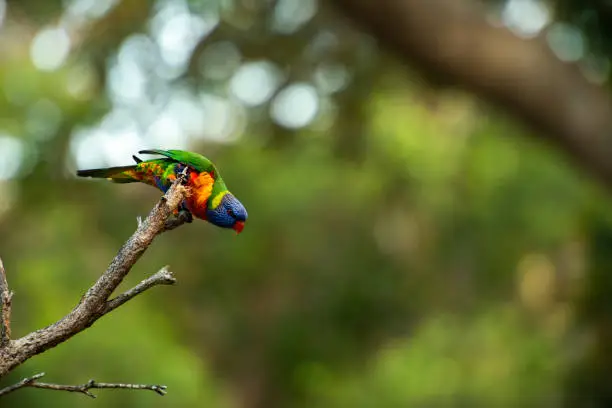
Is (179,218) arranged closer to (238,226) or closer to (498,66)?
(238,226)

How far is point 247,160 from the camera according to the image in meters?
7.08

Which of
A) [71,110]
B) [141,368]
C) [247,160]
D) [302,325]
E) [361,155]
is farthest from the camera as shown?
[302,325]

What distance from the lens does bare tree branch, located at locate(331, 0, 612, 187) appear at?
4637 mm

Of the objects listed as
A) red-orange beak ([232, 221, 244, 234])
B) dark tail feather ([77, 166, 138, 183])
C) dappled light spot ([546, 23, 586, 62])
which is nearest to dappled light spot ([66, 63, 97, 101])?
dappled light spot ([546, 23, 586, 62])

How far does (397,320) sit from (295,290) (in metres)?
1.15

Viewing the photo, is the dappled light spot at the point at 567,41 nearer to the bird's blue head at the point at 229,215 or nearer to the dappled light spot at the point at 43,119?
the dappled light spot at the point at 43,119

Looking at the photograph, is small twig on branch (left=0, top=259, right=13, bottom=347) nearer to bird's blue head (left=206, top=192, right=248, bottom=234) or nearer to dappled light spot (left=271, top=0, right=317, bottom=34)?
bird's blue head (left=206, top=192, right=248, bottom=234)

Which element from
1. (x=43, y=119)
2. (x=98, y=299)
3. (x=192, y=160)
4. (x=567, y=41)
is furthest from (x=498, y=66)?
(x=98, y=299)

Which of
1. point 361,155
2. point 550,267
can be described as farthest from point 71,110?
point 550,267

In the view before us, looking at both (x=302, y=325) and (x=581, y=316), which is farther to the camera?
(x=302, y=325)

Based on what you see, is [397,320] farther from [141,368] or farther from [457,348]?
[141,368]

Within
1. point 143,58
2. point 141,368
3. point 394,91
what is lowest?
point 141,368

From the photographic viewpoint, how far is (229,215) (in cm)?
79

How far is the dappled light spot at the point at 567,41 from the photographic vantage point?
5456 millimetres
